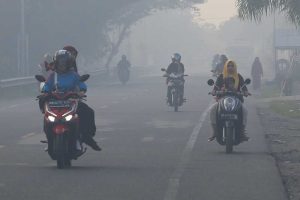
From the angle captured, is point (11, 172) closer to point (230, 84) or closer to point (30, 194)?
point (30, 194)

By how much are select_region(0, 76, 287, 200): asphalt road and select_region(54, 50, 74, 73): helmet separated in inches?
55.5

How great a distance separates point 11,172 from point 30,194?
93.4 inches

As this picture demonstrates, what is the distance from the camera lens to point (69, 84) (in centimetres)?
1469

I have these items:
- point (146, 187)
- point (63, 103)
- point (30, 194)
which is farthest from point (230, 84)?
point (30, 194)

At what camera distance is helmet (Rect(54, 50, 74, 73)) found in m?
14.6

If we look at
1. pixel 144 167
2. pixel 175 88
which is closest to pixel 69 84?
pixel 144 167

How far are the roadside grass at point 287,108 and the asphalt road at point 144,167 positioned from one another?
205 inches

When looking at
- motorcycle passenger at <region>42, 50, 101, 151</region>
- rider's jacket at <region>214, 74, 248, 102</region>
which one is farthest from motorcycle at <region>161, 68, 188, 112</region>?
motorcycle passenger at <region>42, 50, 101, 151</region>

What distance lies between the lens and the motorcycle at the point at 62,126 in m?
14.2

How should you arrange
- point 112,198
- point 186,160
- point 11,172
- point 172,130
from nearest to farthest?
1. point 112,198
2. point 11,172
3. point 186,160
4. point 172,130

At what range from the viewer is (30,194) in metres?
11.5

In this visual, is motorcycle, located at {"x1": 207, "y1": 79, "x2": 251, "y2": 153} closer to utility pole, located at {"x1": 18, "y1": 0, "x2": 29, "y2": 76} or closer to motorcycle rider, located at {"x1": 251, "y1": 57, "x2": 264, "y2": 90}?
utility pole, located at {"x1": 18, "y1": 0, "x2": 29, "y2": 76}

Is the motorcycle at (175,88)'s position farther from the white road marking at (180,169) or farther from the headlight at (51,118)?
the headlight at (51,118)

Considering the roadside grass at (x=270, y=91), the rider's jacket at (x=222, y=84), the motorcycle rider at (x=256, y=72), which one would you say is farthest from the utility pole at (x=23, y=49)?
the rider's jacket at (x=222, y=84)
